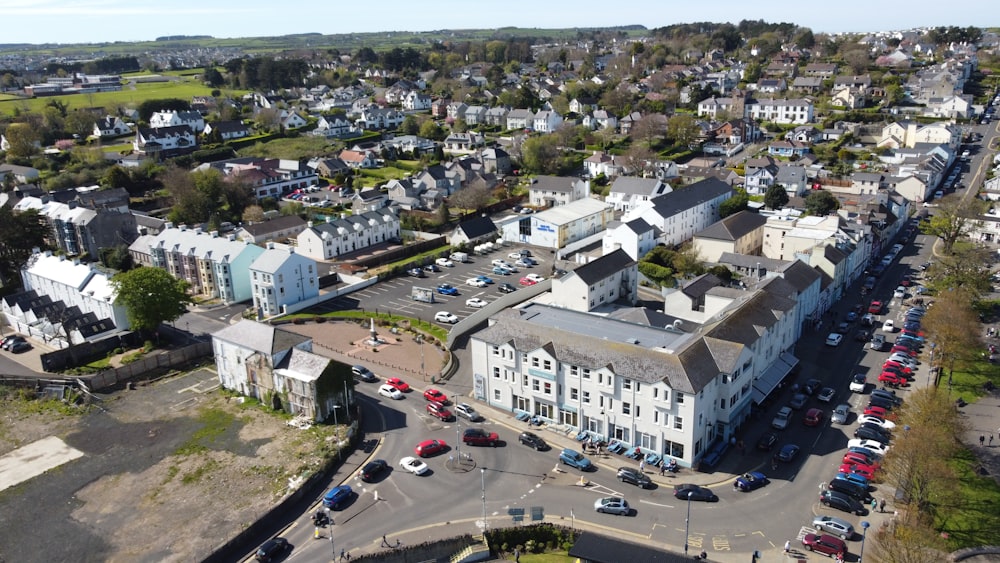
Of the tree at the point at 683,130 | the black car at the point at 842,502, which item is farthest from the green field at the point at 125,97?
the black car at the point at 842,502

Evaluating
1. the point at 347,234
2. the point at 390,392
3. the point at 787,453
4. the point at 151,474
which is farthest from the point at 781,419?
the point at 347,234

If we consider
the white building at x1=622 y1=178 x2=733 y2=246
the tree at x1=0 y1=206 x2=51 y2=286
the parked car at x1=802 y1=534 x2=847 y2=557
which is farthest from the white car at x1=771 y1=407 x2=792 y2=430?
the tree at x1=0 y1=206 x2=51 y2=286

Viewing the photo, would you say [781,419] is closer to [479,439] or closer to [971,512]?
[971,512]

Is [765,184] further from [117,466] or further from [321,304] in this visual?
[117,466]

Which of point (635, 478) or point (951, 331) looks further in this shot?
point (951, 331)

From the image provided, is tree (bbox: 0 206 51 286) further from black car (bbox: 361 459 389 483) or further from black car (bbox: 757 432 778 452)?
black car (bbox: 757 432 778 452)

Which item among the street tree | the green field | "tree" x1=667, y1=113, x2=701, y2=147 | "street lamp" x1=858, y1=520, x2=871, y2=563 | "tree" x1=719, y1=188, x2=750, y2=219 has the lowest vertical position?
"street lamp" x1=858, y1=520, x2=871, y2=563

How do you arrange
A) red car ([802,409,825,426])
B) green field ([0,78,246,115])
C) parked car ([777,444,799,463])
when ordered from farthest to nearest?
green field ([0,78,246,115]) → red car ([802,409,825,426]) → parked car ([777,444,799,463])
